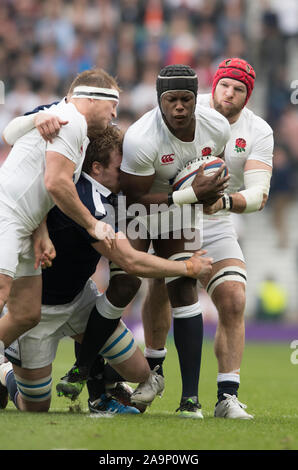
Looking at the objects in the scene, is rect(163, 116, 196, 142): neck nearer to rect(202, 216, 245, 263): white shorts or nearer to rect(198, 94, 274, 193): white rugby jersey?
rect(198, 94, 274, 193): white rugby jersey

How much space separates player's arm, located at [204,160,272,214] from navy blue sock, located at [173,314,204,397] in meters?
0.80

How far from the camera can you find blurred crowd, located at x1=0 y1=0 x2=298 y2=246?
52.6 ft

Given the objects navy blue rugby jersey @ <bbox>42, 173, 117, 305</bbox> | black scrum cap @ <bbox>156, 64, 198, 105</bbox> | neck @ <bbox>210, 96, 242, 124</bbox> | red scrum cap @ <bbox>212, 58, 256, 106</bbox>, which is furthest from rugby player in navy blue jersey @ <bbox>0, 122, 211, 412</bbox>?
red scrum cap @ <bbox>212, 58, 256, 106</bbox>

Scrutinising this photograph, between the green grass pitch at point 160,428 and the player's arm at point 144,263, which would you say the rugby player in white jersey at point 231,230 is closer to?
the green grass pitch at point 160,428

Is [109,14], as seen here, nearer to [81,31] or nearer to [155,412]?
[81,31]

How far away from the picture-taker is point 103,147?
6090 mm

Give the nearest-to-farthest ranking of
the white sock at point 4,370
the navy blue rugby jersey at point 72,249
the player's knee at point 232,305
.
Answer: the navy blue rugby jersey at point 72,249
the player's knee at point 232,305
the white sock at point 4,370

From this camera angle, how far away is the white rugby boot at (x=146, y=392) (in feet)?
20.9

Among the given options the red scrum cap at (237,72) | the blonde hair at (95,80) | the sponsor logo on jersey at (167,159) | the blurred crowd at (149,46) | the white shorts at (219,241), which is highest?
the blurred crowd at (149,46)

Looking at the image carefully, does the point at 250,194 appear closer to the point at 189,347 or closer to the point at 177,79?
the point at 177,79

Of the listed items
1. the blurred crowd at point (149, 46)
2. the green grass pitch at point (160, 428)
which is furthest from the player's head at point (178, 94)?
the blurred crowd at point (149, 46)

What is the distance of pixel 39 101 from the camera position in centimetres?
1546

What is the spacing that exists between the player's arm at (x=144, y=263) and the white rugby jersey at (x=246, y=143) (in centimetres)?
140

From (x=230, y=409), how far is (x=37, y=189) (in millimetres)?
2008
